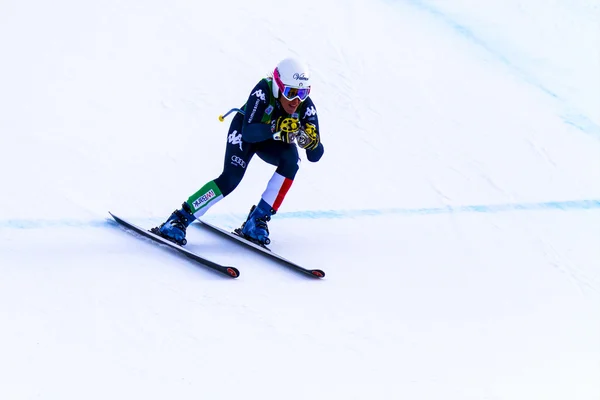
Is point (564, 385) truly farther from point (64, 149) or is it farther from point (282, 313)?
point (64, 149)

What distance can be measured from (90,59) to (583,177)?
3876mm

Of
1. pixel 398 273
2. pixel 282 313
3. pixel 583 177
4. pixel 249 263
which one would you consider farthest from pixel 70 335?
pixel 583 177

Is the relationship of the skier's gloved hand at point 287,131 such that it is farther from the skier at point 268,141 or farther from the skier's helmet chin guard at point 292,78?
the skier's helmet chin guard at point 292,78

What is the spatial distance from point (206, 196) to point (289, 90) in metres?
0.71

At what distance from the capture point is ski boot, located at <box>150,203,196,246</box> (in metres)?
4.62

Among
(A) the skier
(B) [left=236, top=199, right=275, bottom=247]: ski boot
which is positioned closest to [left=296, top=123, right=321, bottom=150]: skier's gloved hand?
(A) the skier

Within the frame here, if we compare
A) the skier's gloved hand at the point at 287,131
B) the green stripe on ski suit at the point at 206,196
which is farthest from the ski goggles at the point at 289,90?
the green stripe on ski suit at the point at 206,196

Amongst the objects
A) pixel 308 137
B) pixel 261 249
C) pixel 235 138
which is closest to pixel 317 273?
pixel 261 249

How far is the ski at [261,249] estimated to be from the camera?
4.52m

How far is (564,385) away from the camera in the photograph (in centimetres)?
380

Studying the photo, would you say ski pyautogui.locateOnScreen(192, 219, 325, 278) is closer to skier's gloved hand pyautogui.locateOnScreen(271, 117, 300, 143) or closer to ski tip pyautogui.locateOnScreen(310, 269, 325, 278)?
ski tip pyautogui.locateOnScreen(310, 269, 325, 278)

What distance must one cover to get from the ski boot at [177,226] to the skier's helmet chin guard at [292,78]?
2.66 ft

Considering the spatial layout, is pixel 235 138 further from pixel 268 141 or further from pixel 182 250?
pixel 182 250

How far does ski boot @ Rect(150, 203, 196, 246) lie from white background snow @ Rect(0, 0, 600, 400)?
0.14 meters
